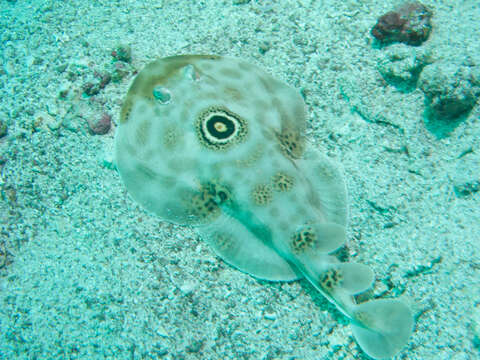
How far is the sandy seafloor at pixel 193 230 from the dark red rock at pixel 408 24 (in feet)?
0.63

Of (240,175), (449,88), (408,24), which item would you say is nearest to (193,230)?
(240,175)

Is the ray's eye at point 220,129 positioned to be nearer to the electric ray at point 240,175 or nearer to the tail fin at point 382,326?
the electric ray at point 240,175

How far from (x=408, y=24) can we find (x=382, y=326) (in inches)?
143

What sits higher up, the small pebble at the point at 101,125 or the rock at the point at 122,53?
the rock at the point at 122,53

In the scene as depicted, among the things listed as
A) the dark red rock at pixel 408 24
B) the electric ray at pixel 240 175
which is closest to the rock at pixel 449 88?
the dark red rock at pixel 408 24

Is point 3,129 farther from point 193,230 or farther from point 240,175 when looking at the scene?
point 240,175

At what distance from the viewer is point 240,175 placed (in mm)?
3090

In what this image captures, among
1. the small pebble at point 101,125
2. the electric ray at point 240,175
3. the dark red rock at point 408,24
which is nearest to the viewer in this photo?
the electric ray at point 240,175

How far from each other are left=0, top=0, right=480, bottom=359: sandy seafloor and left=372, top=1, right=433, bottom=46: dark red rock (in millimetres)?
192

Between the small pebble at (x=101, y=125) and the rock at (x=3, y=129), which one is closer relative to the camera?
the small pebble at (x=101, y=125)

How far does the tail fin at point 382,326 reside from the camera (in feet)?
8.73

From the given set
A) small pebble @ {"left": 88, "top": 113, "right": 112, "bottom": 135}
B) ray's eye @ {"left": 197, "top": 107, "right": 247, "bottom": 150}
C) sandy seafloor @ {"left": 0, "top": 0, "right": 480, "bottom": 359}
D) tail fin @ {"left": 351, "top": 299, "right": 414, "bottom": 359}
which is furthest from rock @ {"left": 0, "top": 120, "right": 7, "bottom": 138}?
tail fin @ {"left": 351, "top": 299, "right": 414, "bottom": 359}

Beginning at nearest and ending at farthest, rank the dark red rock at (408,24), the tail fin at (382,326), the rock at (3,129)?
the tail fin at (382,326)
the dark red rock at (408,24)
the rock at (3,129)

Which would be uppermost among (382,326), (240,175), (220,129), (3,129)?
(220,129)
